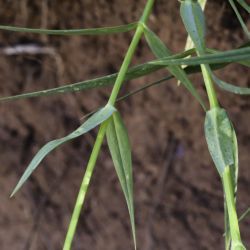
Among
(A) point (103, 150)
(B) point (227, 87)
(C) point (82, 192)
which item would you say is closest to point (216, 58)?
(B) point (227, 87)

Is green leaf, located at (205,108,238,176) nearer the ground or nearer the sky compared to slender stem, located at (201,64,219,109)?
nearer the ground

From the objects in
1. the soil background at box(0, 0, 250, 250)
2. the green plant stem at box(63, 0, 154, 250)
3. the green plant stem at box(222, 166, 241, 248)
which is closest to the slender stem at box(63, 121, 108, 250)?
the green plant stem at box(63, 0, 154, 250)

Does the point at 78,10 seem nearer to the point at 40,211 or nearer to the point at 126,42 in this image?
the point at 126,42

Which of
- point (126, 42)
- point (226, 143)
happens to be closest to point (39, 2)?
point (126, 42)

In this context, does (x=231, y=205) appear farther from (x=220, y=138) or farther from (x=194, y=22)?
(x=194, y=22)

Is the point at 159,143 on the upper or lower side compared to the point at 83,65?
lower

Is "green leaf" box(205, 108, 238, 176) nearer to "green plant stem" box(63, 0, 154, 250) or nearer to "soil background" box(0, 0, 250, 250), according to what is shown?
"green plant stem" box(63, 0, 154, 250)
